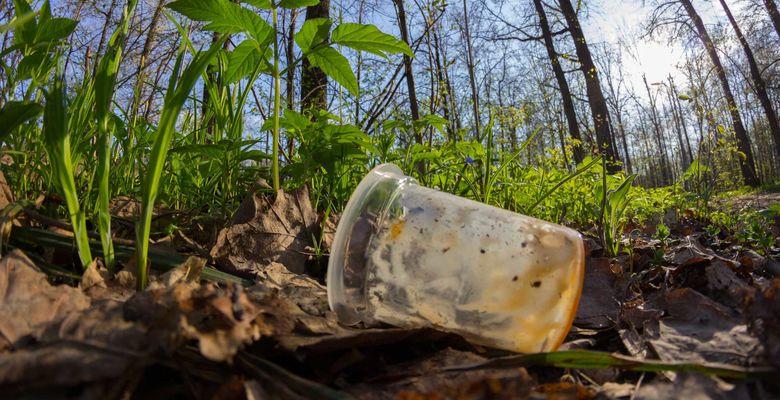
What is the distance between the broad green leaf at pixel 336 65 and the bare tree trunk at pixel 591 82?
7.50 meters

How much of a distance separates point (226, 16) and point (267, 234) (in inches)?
25.1

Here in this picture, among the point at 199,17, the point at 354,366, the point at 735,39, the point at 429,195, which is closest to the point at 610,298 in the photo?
the point at 429,195

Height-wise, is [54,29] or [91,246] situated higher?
[54,29]

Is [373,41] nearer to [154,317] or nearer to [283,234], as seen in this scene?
[283,234]

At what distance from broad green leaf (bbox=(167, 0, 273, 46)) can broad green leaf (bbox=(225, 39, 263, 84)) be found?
0.29 ft

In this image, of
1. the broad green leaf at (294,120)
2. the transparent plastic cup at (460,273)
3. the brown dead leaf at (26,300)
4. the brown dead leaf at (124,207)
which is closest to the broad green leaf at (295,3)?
the broad green leaf at (294,120)

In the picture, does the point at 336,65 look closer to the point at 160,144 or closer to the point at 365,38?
the point at 365,38

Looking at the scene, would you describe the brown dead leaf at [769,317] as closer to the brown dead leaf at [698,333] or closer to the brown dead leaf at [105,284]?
the brown dead leaf at [698,333]

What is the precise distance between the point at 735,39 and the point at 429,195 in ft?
63.5

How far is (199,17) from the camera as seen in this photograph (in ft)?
4.08

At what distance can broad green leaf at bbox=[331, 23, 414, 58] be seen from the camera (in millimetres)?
1346

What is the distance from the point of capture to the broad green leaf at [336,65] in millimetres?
1404

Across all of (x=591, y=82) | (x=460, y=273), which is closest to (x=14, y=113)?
(x=460, y=273)

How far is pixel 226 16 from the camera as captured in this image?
4.12 ft
